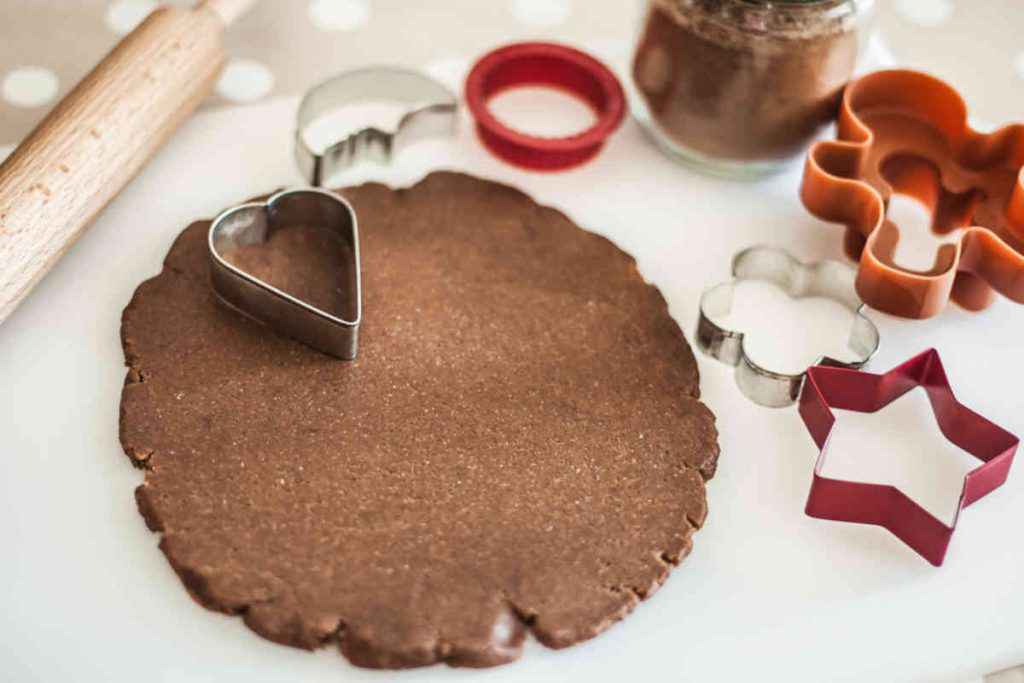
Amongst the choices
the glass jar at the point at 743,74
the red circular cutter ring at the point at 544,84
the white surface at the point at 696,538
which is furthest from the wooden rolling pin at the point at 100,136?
the glass jar at the point at 743,74

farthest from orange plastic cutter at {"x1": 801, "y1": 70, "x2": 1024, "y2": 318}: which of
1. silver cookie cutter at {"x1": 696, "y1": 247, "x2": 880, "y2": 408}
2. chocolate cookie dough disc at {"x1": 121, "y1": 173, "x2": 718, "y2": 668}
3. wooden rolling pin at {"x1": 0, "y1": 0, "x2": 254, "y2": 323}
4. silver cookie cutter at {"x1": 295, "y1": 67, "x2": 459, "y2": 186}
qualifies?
wooden rolling pin at {"x1": 0, "y1": 0, "x2": 254, "y2": 323}

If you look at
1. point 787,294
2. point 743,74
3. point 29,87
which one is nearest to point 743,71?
point 743,74

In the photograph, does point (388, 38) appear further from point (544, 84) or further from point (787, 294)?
point (787, 294)

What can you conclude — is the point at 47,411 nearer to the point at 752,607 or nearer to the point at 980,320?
the point at 752,607

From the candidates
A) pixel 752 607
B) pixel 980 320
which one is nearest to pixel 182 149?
pixel 752 607

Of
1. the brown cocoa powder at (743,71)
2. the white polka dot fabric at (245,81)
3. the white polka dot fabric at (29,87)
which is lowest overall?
the white polka dot fabric at (245,81)

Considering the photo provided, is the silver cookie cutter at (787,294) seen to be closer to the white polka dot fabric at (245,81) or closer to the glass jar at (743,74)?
the glass jar at (743,74)
